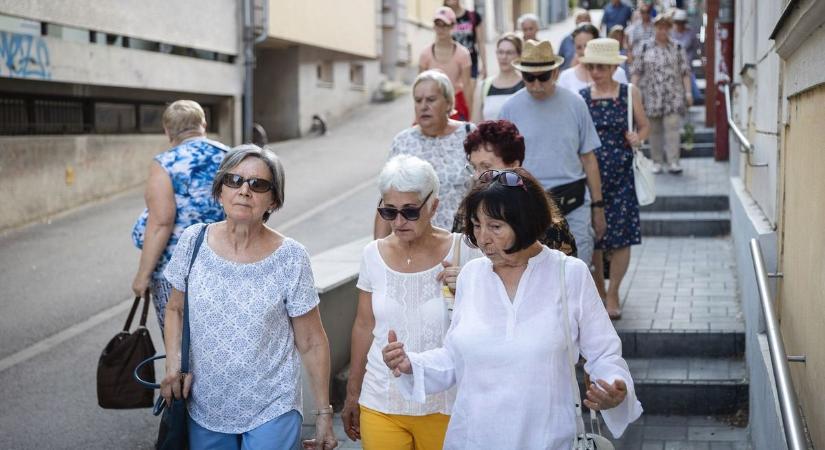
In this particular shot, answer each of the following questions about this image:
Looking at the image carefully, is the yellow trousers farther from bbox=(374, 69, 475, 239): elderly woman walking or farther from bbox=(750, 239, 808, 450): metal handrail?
bbox=(374, 69, 475, 239): elderly woman walking

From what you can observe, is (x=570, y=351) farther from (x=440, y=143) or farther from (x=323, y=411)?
(x=440, y=143)

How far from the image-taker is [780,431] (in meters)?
4.31

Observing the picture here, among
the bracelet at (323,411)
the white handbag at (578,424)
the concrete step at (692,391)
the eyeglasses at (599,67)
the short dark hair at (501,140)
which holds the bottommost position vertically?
the concrete step at (692,391)

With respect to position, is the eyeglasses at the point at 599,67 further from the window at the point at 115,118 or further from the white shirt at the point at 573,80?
the window at the point at 115,118

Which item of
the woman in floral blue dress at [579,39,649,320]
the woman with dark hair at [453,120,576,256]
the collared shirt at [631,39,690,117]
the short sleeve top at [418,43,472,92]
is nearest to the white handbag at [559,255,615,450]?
the woman with dark hair at [453,120,576,256]

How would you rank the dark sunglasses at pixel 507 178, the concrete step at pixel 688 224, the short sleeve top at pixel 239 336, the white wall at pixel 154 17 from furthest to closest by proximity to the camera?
the white wall at pixel 154 17
the concrete step at pixel 688 224
the short sleeve top at pixel 239 336
the dark sunglasses at pixel 507 178

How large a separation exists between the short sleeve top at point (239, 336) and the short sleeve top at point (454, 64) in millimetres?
6531

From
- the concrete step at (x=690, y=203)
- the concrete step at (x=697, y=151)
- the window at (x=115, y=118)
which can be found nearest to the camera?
the concrete step at (x=690, y=203)

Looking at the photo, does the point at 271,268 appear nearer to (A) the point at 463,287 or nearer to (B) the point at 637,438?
(A) the point at 463,287

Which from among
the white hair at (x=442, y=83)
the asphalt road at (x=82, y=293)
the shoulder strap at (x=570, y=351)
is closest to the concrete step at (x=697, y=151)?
the asphalt road at (x=82, y=293)

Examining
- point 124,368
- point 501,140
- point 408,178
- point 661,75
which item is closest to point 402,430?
point 408,178

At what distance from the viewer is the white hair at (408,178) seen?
454cm

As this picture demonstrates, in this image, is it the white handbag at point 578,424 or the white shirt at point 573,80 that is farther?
the white shirt at point 573,80

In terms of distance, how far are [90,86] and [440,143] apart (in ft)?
36.3
